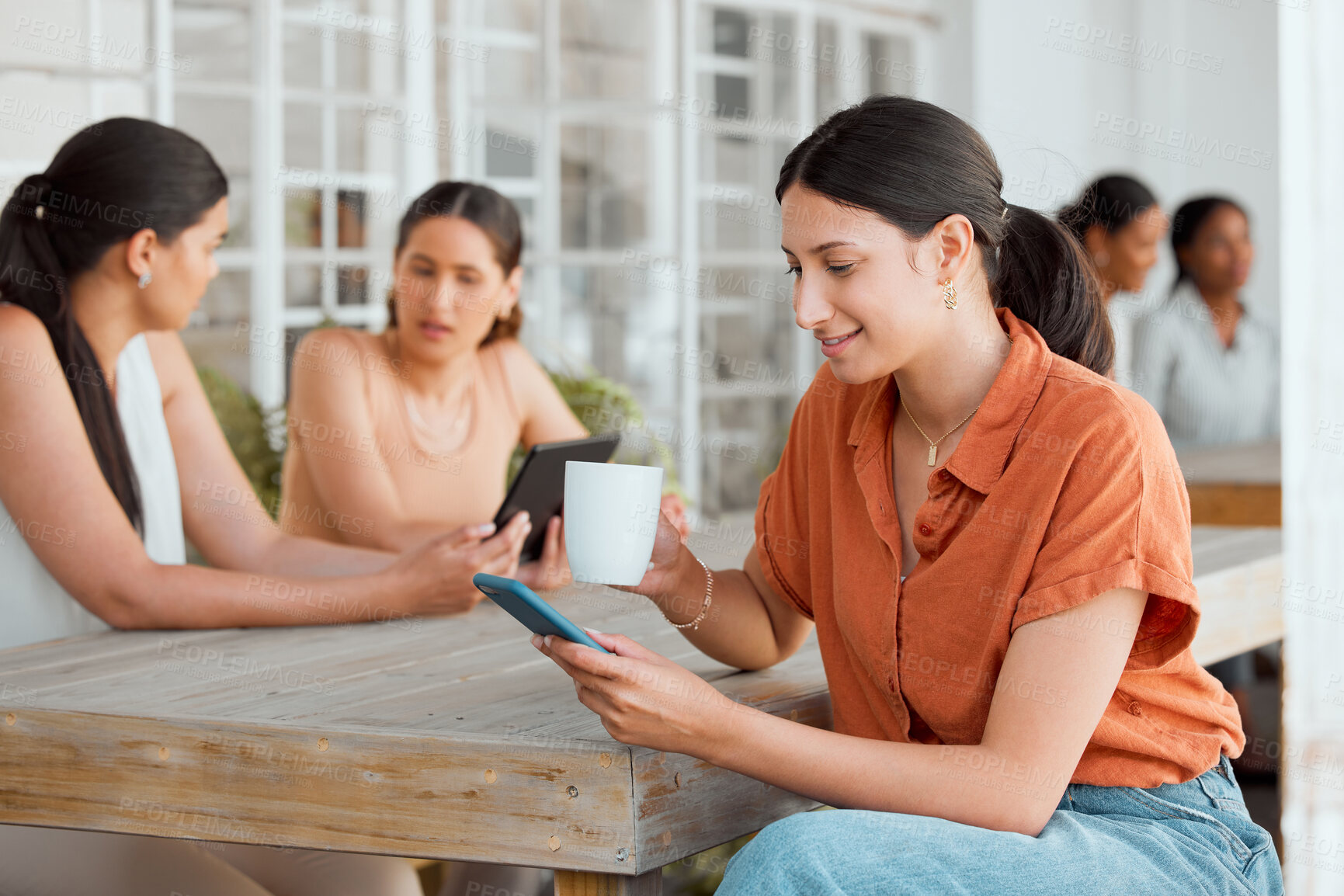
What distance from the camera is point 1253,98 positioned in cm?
639

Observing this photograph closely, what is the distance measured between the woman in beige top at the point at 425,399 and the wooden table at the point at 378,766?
31.4 inches

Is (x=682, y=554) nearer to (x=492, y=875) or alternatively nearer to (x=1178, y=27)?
(x=492, y=875)

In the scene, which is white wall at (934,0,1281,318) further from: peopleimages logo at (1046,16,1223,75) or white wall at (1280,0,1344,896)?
white wall at (1280,0,1344,896)

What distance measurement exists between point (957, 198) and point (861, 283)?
140mm

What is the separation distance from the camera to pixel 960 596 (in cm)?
132

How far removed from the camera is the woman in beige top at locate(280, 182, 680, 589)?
2381mm

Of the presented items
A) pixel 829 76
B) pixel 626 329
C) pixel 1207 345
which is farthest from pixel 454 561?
pixel 829 76

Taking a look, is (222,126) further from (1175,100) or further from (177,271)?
(1175,100)

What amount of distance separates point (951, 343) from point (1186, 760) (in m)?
0.49

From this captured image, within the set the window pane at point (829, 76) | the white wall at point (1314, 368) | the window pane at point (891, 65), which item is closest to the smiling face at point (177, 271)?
the white wall at point (1314, 368)

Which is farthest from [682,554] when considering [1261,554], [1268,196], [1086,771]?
[1268,196]

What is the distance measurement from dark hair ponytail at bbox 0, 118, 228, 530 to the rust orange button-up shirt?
1.10 meters

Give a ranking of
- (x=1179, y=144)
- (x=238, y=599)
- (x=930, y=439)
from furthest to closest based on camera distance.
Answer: (x=1179, y=144), (x=238, y=599), (x=930, y=439)

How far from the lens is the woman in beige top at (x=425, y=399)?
238 centimetres
